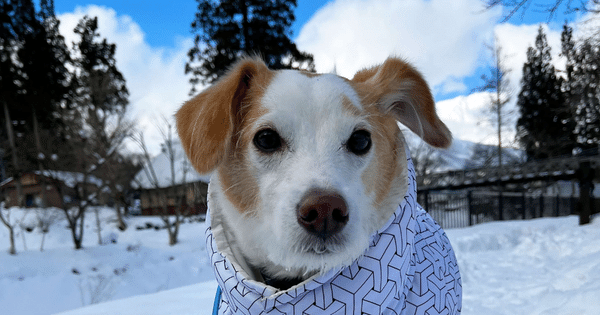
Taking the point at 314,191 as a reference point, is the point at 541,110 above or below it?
above

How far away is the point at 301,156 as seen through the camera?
4.79ft

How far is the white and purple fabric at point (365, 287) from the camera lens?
144 centimetres

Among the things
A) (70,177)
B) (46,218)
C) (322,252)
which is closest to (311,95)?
(322,252)

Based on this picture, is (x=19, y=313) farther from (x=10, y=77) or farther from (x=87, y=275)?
(x=10, y=77)

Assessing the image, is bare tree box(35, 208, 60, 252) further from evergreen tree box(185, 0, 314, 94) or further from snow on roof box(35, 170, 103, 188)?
evergreen tree box(185, 0, 314, 94)

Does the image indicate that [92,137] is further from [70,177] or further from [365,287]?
[365,287]

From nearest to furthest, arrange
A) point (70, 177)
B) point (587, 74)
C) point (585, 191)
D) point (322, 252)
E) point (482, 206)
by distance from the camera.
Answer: point (322, 252), point (585, 191), point (587, 74), point (482, 206), point (70, 177)

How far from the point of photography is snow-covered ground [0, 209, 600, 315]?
3658 millimetres

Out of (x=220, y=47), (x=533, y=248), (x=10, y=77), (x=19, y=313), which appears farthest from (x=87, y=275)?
(x=10, y=77)

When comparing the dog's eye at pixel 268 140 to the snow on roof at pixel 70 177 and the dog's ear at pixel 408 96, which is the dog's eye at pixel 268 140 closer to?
the dog's ear at pixel 408 96

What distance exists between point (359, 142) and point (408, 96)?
0.62m

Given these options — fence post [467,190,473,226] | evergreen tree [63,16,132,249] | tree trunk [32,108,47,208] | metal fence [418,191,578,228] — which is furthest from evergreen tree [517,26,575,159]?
tree trunk [32,108,47,208]

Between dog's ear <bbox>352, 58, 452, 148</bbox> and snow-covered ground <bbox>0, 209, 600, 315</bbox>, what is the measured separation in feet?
7.70

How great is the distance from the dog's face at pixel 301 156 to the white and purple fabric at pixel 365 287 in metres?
0.09
